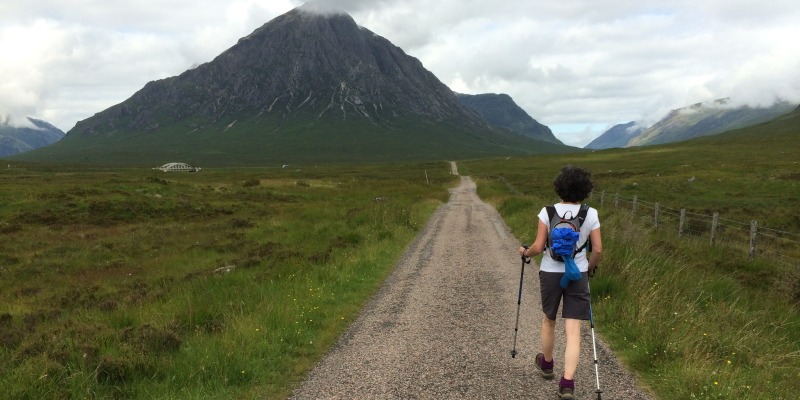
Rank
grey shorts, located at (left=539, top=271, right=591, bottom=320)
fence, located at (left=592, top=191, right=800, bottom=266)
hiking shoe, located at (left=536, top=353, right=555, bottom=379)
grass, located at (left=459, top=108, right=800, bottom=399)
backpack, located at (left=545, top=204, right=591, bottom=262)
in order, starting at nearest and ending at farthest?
backpack, located at (left=545, top=204, right=591, bottom=262) < grey shorts, located at (left=539, top=271, right=591, bottom=320) < grass, located at (left=459, top=108, right=800, bottom=399) < hiking shoe, located at (left=536, top=353, right=555, bottom=379) < fence, located at (left=592, top=191, right=800, bottom=266)

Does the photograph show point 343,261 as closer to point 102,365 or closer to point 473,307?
point 473,307

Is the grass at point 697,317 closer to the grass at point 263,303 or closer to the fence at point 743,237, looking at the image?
the grass at point 263,303

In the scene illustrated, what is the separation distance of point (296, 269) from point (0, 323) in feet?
21.9

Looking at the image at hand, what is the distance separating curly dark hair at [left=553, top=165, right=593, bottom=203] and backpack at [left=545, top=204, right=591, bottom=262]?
165mm

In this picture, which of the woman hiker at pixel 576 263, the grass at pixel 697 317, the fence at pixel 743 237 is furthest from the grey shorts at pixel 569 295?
the fence at pixel 743 237

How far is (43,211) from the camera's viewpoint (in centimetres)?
2694

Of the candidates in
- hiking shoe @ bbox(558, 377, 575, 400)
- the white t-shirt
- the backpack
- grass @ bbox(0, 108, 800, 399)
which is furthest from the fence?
hiking shoe @ bbox(558, 377, 575, 400)

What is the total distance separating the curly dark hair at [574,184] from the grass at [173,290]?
4.31 metres

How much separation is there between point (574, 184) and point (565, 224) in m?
0.48

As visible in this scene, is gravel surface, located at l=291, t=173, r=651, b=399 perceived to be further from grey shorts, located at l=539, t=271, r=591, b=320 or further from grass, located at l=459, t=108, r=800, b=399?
grey shorts, located at l=539, t=271, r=591, b=320

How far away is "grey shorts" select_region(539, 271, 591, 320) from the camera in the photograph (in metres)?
5.63

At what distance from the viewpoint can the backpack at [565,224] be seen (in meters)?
5.50

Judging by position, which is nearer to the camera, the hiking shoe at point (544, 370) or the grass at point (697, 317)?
the grass at point (697, 317)

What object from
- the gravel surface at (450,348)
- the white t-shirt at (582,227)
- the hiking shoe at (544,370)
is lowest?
the gravel surface at (450,348)
